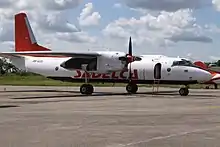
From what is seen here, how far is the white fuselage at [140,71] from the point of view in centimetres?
3266

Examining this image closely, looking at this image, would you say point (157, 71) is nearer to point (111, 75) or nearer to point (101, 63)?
point (111, 75)

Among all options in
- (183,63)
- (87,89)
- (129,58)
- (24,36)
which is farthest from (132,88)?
(24,36)

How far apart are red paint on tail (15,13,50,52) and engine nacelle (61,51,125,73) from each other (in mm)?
5367

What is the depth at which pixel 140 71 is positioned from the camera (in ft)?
114

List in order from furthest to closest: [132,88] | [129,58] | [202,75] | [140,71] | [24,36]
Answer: [24,36]
[132,88]
[129,58]
[140,71]
[202,75]

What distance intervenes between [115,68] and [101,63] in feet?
3.79

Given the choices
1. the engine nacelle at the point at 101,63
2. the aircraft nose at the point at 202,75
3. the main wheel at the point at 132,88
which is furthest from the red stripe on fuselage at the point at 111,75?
the aircraft nose at the point at 202,75

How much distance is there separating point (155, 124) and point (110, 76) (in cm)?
2111

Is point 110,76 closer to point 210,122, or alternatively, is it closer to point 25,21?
point 25,21

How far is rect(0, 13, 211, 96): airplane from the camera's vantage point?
33125 millimetres

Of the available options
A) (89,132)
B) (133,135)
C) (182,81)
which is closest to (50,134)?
(89,132)

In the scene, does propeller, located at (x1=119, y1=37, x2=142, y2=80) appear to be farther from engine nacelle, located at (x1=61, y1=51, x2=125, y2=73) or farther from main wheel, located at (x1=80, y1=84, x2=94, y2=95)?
main wheel, located at (x1=80, y1=84, x2=94, y2=95)

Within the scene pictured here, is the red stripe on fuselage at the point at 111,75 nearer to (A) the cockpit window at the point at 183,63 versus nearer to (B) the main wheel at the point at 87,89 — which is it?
(B) the main wheel at the point at 87,89

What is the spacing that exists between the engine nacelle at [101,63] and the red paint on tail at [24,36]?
211 inches
